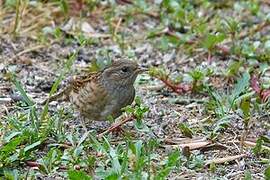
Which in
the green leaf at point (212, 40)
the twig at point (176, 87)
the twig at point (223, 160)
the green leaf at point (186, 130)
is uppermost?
the green leaf at point (212, 40)

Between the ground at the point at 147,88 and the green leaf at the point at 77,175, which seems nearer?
the green leaf at the point at 77,175

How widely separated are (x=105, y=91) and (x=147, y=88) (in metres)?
0.90

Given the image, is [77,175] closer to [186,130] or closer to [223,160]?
[223,160]

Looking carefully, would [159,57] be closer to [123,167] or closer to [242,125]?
[242,125]

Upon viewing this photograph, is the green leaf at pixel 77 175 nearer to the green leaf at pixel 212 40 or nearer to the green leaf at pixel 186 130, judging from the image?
the green leaf at pixel 186 130

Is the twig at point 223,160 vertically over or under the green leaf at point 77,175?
under

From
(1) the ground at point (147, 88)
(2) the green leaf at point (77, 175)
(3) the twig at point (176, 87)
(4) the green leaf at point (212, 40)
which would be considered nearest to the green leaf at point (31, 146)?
(1) the ground at point (147, 88)

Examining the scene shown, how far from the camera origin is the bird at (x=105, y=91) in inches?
231

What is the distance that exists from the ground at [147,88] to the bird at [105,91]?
11 centimetres

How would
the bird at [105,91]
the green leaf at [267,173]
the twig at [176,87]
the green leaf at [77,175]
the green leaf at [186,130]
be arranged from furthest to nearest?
the twig at [176,87] → the bird at [105,91] → the green leaf at [186,130] → the green leaf at [267,173] → the green leaf at [77,175]

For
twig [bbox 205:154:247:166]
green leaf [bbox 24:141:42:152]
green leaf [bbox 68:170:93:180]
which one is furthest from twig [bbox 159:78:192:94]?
green leaf [bbox 68:170:93:180]

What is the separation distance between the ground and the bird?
0.11 m

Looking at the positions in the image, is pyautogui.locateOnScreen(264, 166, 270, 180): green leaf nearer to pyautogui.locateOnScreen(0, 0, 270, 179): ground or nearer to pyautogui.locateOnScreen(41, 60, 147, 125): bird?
pyautogui.locateOnScreen(0, 0, 270, 179): ground

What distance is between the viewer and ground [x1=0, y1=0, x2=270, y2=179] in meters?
5.03
